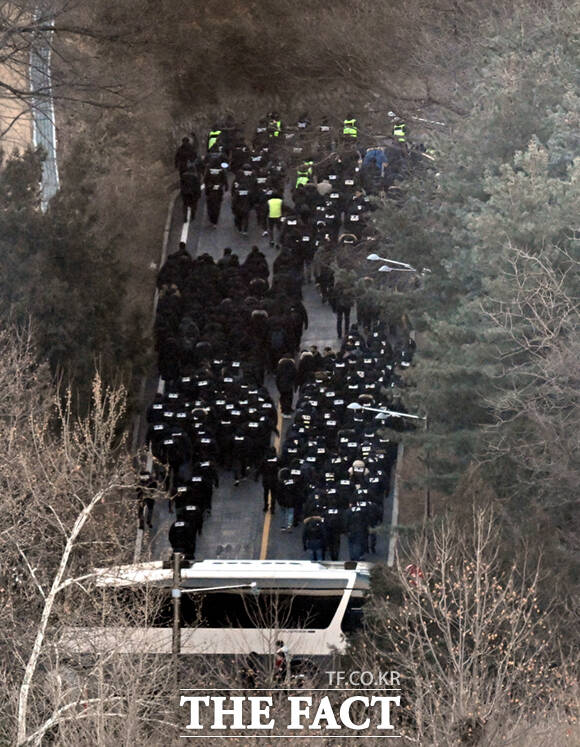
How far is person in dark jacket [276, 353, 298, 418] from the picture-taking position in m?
38.3

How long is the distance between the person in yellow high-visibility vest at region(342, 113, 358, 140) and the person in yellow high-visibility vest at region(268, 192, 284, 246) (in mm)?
4371

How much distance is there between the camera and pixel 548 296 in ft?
104

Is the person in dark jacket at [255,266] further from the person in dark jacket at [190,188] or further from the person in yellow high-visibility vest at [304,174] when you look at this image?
the person in dark jacket at [190,188]

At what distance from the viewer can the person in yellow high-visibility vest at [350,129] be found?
161 feet

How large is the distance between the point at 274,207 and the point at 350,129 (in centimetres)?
504

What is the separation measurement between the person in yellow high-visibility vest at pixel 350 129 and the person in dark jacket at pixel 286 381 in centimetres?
1177

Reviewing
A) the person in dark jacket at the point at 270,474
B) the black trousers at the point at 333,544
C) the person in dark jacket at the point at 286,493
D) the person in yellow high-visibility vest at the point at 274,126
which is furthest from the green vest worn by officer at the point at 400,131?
the black trousers at the point at 333,544

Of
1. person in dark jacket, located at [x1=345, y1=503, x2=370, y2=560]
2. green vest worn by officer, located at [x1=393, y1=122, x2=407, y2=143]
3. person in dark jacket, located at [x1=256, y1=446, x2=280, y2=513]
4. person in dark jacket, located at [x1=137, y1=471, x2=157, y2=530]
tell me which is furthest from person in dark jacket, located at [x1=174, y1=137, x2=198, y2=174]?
person in dark jacket, located at [x1=345, y1=503, x2=370, y2=560]

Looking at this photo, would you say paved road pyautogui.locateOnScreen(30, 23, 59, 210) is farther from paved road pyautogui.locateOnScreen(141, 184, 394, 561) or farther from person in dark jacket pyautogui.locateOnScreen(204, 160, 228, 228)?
paved road pyautogui.locateOnScreen(141, 184, 394, 561)

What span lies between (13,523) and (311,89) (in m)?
33.5

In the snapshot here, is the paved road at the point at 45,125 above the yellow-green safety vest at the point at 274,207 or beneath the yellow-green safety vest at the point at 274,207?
above

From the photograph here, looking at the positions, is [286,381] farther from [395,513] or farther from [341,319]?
[395,513]

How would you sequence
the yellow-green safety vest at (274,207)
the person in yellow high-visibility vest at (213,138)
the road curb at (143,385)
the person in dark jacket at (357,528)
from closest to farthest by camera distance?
the person in dark jacket at (357,528) → the road curb at (143,385) → the yellow-green safety vest at (274,207) → the person in yellow high-visibility vest at (213,138)

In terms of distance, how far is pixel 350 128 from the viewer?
162 ft
